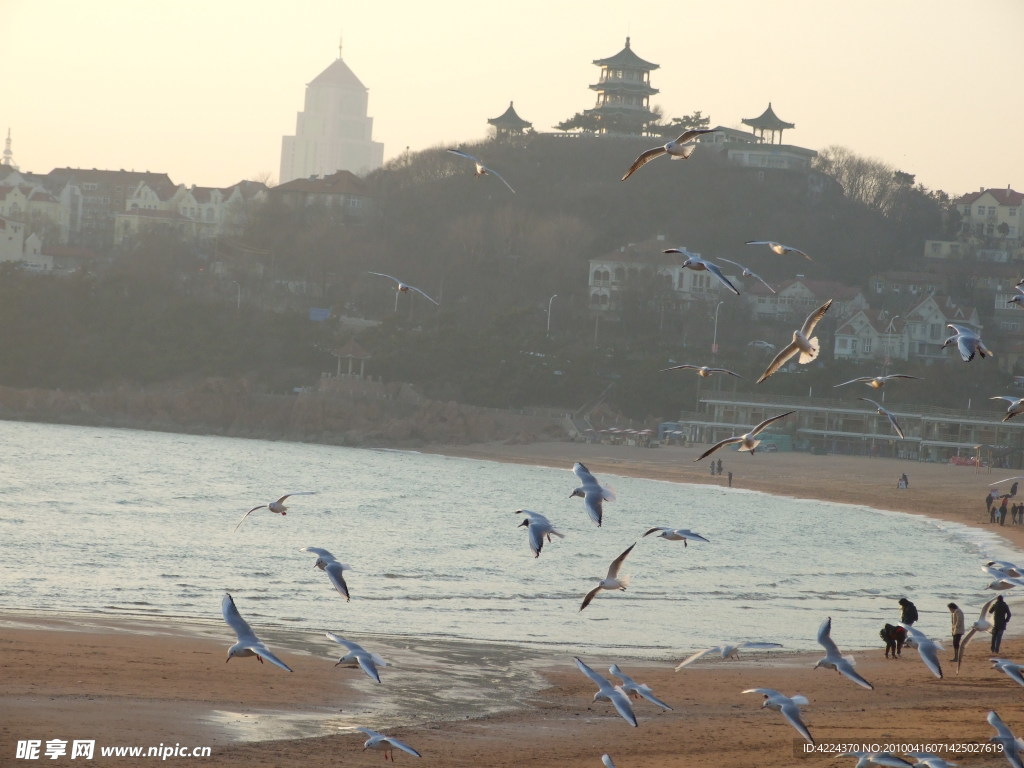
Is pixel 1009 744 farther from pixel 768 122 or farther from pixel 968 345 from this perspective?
pixel 768 122

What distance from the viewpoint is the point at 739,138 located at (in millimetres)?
121688

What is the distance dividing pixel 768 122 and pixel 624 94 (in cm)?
1305

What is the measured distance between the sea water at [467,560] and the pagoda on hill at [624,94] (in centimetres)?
6705

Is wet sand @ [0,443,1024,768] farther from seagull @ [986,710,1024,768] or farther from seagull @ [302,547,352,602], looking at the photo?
seagull @ [986,710,1024,768]

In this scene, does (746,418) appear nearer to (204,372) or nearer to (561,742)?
(204,372)

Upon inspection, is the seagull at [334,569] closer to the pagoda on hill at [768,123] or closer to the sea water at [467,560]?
the sea water at [467,560]

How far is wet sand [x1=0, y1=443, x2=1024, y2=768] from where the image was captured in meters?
12.4

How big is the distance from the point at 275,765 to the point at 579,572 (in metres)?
18.1

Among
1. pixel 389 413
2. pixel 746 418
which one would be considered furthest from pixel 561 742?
pixel 389 413

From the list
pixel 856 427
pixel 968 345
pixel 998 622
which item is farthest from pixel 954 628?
pixel 856 427

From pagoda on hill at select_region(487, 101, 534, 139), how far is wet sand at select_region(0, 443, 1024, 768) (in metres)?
107

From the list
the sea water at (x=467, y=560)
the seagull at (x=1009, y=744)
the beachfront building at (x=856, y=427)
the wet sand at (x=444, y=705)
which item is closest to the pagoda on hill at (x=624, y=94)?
the beachfront building at (x=856, y=427)

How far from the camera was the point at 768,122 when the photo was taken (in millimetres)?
121625

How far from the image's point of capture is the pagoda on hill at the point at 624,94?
120 metres
